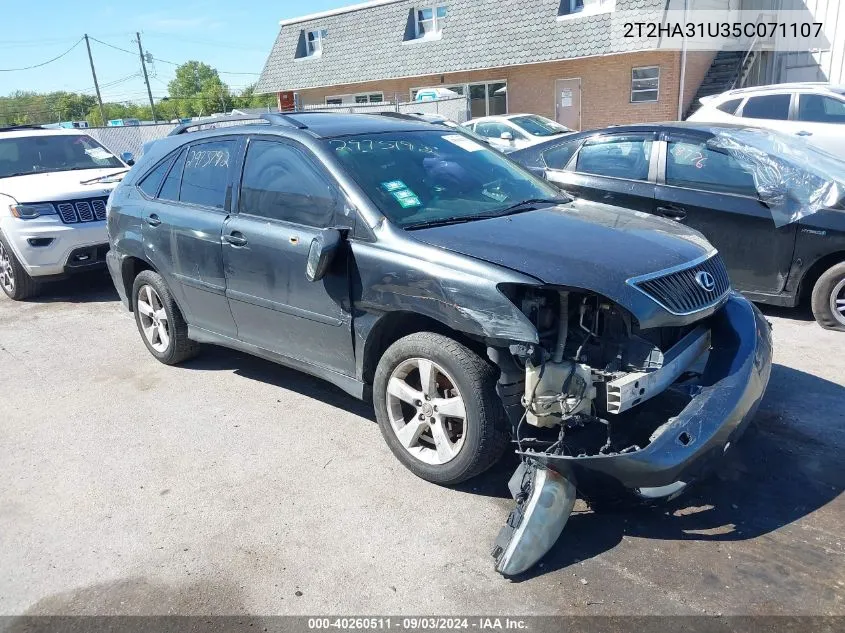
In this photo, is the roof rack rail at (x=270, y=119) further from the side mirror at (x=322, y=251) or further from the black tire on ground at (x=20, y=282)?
the black tire on ground at (x=20, y=282)

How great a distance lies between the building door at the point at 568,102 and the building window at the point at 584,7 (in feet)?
6.08

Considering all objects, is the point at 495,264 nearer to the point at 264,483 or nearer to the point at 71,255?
the point at 264,483

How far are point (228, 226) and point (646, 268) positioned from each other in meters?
2.55

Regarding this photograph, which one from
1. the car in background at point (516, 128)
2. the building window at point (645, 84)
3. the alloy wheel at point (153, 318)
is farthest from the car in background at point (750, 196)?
the building window at point (645, 84)

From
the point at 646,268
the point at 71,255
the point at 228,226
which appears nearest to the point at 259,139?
the point at 228,226

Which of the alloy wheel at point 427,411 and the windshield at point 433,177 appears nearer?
the alloy wheel at point 427,411

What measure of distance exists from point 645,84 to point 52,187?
53.6ft

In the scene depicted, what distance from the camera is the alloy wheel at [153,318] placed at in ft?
17.4

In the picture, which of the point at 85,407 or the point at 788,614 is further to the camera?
the point at 85,407

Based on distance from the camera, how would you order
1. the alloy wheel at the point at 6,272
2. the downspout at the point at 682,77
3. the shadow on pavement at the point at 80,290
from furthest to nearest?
1. the downspout at the point at 682,77
2. the shadow on pavement at the point at 80,290
3. the alloy wheel at the point at 6,272

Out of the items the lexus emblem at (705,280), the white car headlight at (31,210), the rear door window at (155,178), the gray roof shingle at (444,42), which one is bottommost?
the lexus emblem at (705,280)

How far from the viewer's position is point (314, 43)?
2792 cm

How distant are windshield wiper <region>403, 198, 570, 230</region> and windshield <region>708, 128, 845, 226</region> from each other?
2.26m

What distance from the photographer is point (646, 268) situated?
3.10m
